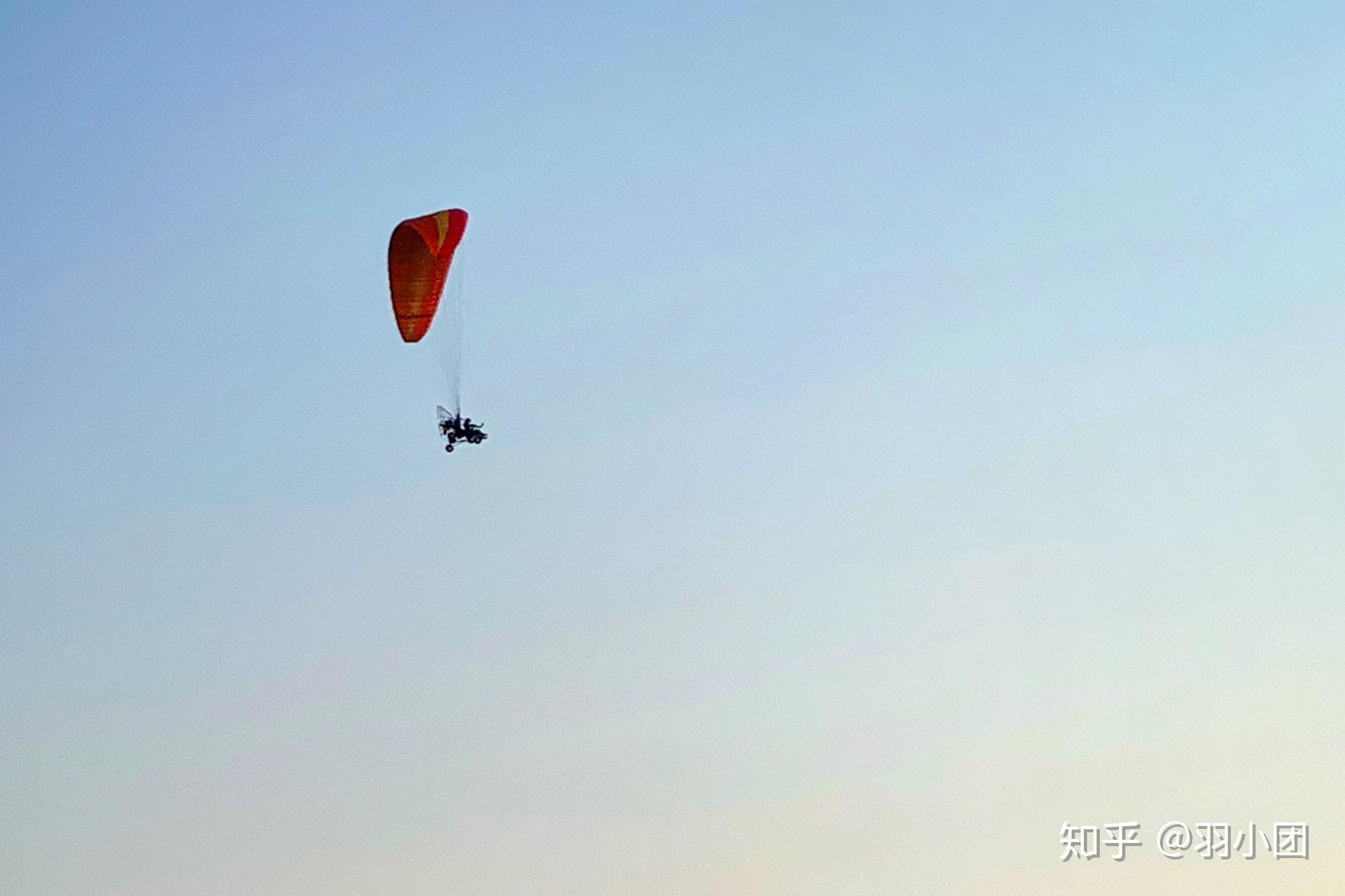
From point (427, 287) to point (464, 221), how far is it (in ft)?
7.25

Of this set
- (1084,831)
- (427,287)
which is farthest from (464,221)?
(1084,831)

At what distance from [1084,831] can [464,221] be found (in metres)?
29.8

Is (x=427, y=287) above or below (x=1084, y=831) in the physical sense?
above

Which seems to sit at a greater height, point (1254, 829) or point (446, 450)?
point (446, 450)

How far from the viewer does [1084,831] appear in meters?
97.0

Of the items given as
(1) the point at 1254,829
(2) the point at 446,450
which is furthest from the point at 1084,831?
(2) the point at 446,450

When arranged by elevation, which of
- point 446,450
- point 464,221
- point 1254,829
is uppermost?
point 464,221

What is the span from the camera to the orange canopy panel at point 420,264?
85.4 meters

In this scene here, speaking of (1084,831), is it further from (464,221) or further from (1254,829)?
(464,221)

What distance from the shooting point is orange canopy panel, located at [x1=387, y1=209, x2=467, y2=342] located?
85.4m

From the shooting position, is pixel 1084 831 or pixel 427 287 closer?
pixel 427 287

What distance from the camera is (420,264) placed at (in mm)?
86000

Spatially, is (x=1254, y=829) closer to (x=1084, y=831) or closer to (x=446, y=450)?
(x=1084, y=831)

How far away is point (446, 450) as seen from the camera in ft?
286
